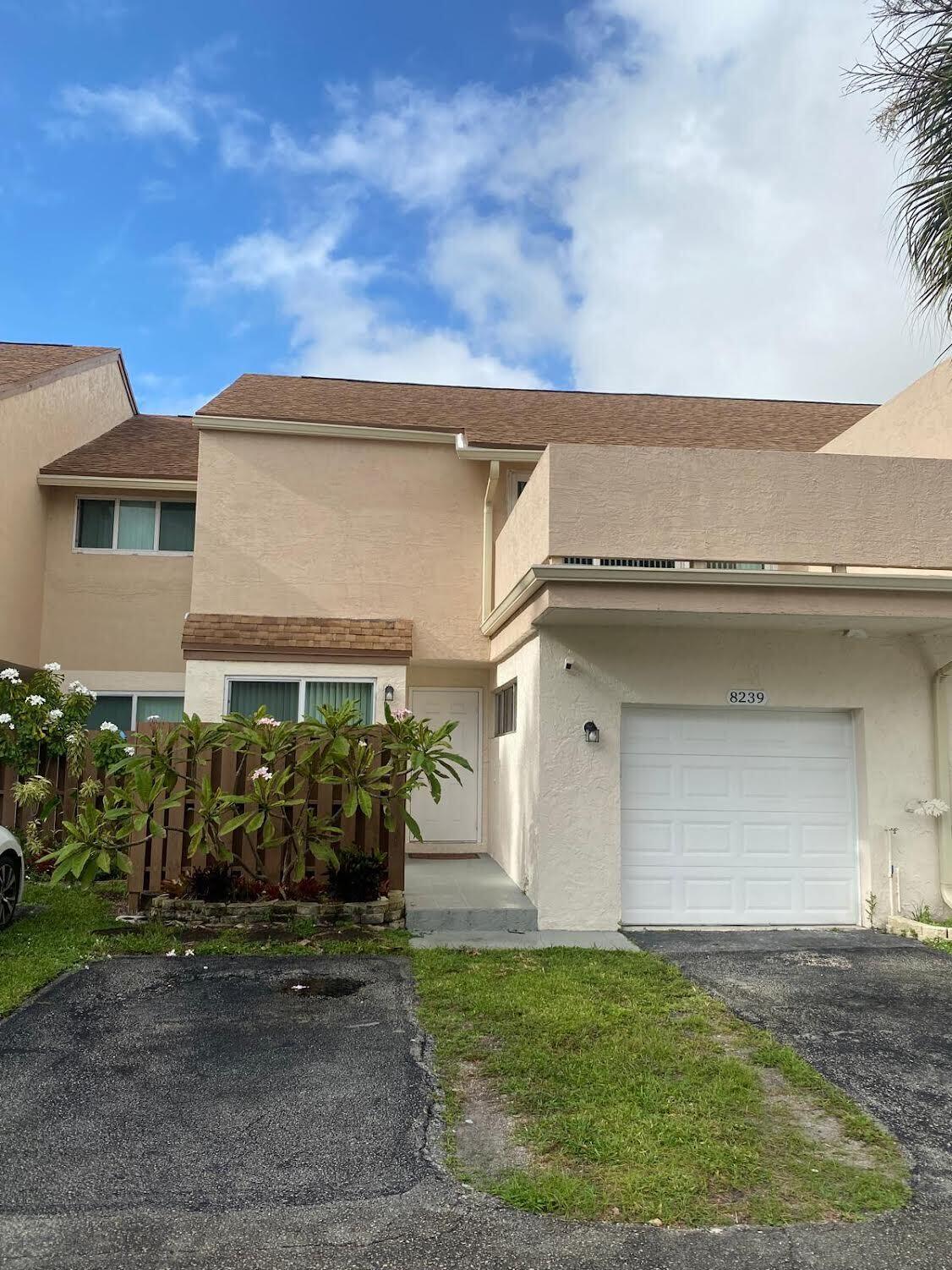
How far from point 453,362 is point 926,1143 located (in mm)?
34044

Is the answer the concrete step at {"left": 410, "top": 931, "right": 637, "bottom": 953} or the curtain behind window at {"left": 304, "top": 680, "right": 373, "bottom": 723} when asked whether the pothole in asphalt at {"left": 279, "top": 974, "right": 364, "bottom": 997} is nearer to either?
the concrete step at {"left": 410, "top": 931, "right": 637, "bottom": 953}

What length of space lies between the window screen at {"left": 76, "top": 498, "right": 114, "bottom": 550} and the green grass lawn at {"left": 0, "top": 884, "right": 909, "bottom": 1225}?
26.6ft

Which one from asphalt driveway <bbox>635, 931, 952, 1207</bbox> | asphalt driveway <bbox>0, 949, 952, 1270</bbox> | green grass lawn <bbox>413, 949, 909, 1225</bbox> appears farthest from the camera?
asphalt driveway <bbox>635, 931, 952, 1207</bbox>

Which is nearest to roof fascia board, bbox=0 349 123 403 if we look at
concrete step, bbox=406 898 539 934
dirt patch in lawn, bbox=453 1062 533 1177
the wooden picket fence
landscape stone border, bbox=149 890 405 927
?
the wooden picket fence

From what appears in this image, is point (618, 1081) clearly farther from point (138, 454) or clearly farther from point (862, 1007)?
point (138, 454)

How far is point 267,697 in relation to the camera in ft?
39.5

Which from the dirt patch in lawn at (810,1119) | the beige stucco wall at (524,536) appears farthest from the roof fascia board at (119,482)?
the dirt patch in lawn at (810,1119)

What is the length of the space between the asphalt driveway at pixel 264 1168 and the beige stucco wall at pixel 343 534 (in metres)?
7.01

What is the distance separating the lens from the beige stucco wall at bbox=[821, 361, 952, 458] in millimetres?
10211

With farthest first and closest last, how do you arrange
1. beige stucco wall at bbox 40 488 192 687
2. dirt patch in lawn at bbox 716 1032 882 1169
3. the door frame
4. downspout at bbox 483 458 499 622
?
1. beige stucco wall at bbox 40 488 192 687
2. the door frame
3. downspout at bbox 483 458 499 622
4. dirt patch in lawn at bbox 716 1032 882 1169

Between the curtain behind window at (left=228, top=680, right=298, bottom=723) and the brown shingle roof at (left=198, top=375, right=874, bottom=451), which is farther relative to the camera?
the brown shingle roof at (left=198, top=375, right=874, bottom=451)

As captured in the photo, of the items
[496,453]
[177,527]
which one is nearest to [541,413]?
[496,453]

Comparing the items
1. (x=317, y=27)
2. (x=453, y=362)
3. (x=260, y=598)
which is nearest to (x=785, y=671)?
(x=260, y=598)

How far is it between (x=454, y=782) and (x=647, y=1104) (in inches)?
335
